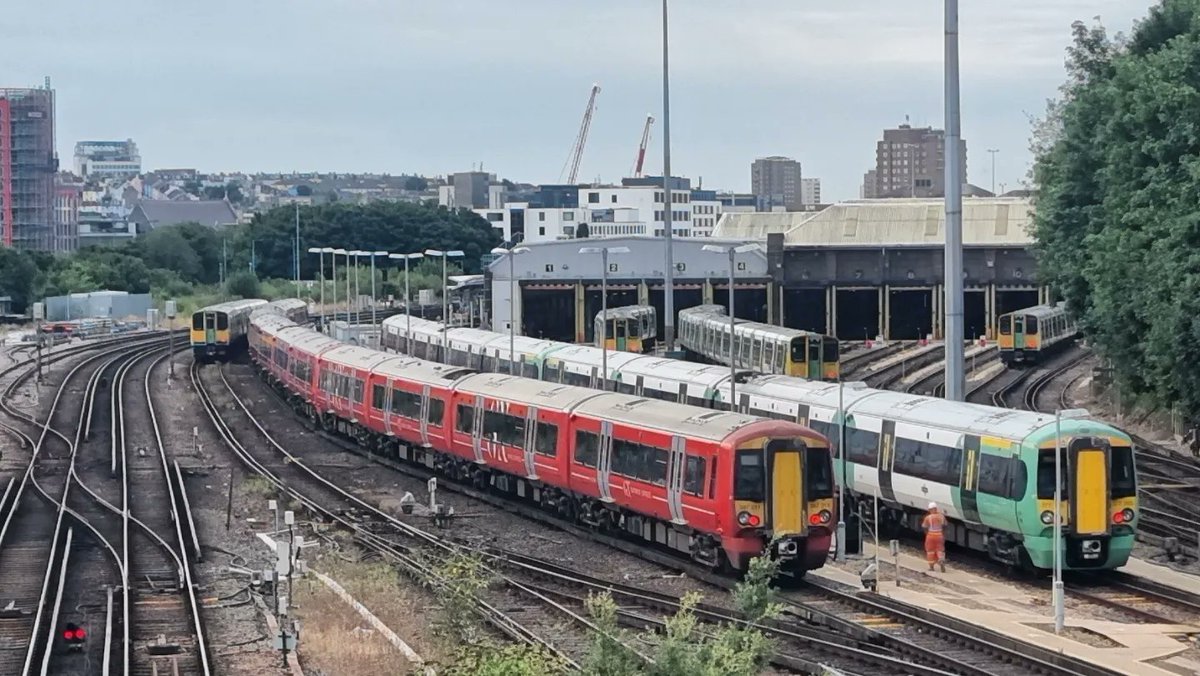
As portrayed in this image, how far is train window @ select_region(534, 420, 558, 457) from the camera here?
1277 inches

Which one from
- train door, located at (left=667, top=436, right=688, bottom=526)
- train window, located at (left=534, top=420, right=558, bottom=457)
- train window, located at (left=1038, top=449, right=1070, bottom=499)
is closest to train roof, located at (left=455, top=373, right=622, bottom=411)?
train window, located at (left=534, top=420, right=558, bottom=457)

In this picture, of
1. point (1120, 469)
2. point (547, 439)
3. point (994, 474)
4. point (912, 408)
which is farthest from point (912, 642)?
point (547, 439)

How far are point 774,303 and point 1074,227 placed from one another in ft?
125

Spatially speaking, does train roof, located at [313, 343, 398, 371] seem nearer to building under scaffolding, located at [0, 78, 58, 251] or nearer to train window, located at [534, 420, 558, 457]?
train window, located at [534, 420, 558, 457]

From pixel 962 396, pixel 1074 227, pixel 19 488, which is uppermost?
pixel 1074 227

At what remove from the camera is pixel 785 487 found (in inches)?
1011

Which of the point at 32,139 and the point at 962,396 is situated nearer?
the point at 962,396

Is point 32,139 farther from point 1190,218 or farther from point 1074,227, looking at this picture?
point 1190,218

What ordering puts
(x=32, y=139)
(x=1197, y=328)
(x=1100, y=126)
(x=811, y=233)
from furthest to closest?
(x=32, y=139) < (x=811, y=233) < (x=1100, y=126) < (x=1197, y=328)

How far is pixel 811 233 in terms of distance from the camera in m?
103

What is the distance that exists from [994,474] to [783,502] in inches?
132

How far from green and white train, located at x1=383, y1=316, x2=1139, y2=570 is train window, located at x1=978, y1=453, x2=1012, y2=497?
0.6 inches

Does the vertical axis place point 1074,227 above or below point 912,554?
above

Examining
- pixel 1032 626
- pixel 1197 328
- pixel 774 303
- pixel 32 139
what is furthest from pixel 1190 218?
pixel 32 139
